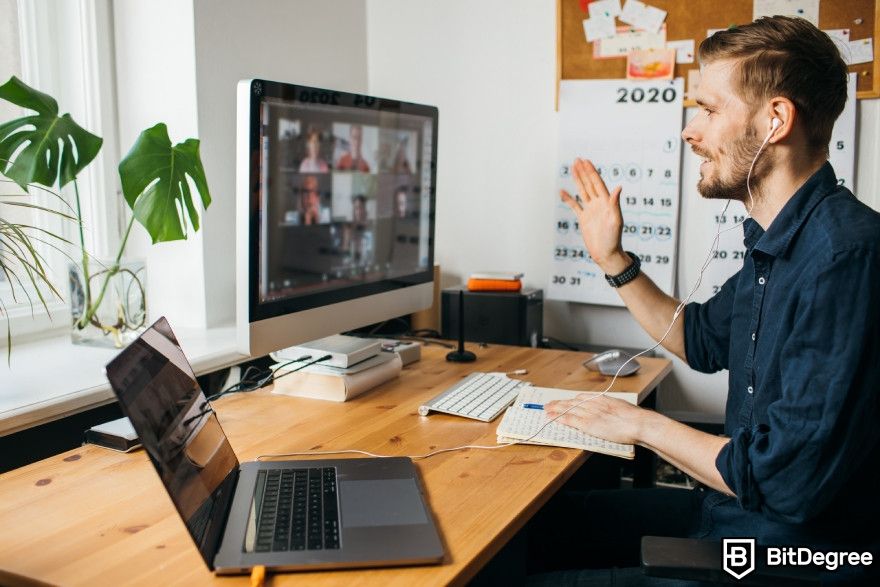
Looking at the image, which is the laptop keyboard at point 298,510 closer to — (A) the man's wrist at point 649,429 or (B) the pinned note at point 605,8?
(A) the man's wrist at point 649,429

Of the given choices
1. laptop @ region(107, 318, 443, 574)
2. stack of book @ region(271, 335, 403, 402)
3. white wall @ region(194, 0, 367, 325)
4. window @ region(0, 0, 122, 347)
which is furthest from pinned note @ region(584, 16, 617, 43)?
laptop @ region(107, 318, 443, 574)

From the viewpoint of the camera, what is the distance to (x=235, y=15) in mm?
2084

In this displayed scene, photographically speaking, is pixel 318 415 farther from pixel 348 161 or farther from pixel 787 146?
pixel 787 146

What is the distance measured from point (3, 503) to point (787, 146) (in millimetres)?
1322

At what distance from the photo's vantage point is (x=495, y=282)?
7.44 feet

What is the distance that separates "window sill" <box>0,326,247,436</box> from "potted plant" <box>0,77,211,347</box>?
0.09 m

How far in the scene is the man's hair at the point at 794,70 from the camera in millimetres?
1290

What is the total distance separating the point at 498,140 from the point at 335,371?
1.12 meters

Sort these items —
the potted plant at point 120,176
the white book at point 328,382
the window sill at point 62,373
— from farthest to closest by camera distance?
the white book at point 328,382 < the potted plant at point 120,176 < the window sill at point 62,373

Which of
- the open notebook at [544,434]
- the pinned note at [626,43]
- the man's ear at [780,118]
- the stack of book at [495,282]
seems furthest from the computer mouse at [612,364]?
the pinned note at [626,43]

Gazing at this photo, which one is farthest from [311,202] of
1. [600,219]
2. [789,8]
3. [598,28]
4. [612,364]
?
[789,8]

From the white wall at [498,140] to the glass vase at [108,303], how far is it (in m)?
1.09

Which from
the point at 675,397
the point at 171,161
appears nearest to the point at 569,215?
the point at 675,397

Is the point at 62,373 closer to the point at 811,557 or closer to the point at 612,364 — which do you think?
the point at 612,364
